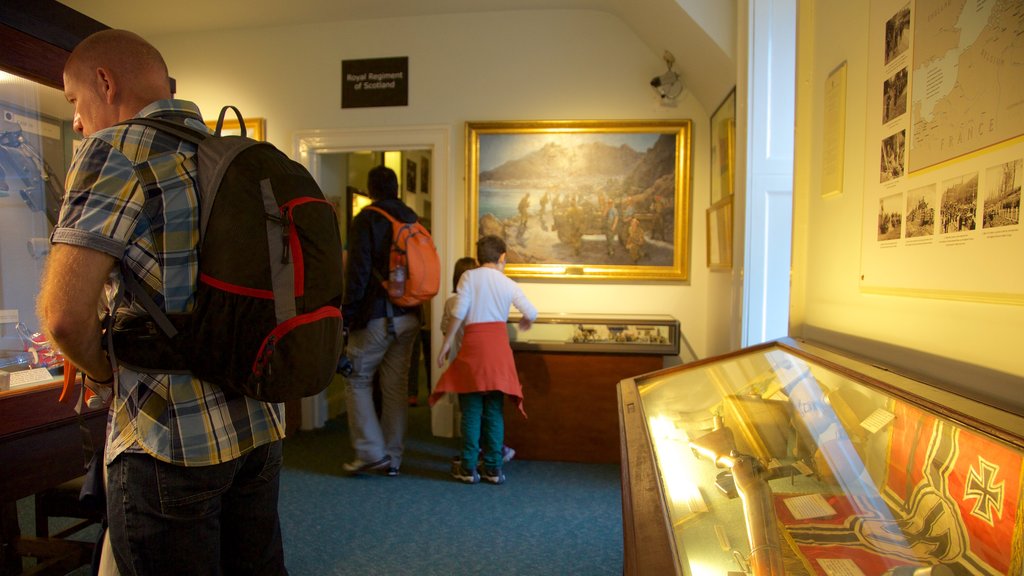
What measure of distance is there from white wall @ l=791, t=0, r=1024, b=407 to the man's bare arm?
5.68ft

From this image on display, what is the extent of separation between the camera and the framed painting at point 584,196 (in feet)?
14.0

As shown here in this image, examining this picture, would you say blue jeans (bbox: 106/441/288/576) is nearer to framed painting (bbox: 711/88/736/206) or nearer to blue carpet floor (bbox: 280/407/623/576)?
blue carpet floor (bbox: 280/407/623/576)

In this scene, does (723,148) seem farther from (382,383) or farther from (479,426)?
(382,383)

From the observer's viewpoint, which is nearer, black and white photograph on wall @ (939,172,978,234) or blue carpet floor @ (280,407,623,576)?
black and white photograph on wall @ (939,172,978,234)

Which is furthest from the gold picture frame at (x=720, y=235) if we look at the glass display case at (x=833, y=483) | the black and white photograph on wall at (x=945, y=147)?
the glass display case at (x=833, y=483)

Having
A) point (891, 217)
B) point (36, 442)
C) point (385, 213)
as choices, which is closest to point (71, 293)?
point (36, 442)

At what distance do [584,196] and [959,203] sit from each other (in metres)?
3.28

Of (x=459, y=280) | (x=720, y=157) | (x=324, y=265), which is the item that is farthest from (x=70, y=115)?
(x=720, y=157)

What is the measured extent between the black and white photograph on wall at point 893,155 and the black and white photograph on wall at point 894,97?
53mm

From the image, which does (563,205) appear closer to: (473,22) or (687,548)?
(473,22)

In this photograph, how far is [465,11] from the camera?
14.5 ft

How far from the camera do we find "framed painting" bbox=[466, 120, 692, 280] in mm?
4266

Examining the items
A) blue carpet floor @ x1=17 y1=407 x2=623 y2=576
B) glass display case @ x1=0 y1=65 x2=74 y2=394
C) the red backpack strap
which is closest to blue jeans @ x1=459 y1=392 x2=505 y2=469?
blue carpet floor @ x1=17 y1=407 x2=623 y2=576

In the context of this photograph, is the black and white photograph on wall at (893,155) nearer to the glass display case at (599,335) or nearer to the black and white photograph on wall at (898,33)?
the black and white photograph on wall at (898,33)
